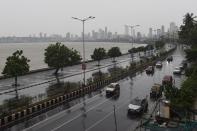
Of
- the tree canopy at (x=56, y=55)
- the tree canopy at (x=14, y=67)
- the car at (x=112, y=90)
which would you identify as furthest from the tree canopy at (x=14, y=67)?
the car at (x=112, y=90)

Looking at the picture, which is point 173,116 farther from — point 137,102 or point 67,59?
point 67,59

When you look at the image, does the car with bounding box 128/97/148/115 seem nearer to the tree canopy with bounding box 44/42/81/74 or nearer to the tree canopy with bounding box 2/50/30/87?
the tree canopy with bounding box 2/50/30/87

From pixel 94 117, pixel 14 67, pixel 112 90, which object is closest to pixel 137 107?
pixel 94 117

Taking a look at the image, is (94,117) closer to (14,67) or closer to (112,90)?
(112,90)

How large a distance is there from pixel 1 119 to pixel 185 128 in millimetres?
16058

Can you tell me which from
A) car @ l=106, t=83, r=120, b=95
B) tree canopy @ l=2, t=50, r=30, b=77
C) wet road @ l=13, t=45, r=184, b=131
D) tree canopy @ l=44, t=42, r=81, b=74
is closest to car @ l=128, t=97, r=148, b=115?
wet road @ l=13, t=45, r=184, b=131

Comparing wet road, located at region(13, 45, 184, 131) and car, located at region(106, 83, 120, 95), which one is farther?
car, located at region(106, 83, 120, 95)

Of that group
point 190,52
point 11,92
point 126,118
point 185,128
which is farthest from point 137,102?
point 190,52

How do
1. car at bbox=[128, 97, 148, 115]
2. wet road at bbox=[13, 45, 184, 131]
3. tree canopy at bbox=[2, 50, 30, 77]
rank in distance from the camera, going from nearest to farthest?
1. wet road at bbox=[13, 45, 184, 131]
2. car at bbox=[128, 97, 148, 115]
3. tree canopy at bbox=[2, 50, 30, 77]

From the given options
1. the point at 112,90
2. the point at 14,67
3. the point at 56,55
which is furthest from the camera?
the point at 56,55

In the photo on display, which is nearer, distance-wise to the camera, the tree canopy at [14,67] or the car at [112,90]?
the car at [112,90]

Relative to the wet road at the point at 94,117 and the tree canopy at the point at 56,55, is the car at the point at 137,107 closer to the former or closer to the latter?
the wet road at the point at 94,117

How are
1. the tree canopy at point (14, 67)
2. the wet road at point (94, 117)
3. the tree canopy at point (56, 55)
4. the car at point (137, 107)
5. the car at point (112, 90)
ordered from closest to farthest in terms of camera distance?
1. the wet road at point (94, 117)
2. the car at point (137, 107)
3. the car at point (112, 90)
4. the tree canopy at point (14, 67)
5. the tree canopy at point (56, 55)

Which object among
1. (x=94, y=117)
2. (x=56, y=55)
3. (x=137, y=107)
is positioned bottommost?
(x=94, y=117)
